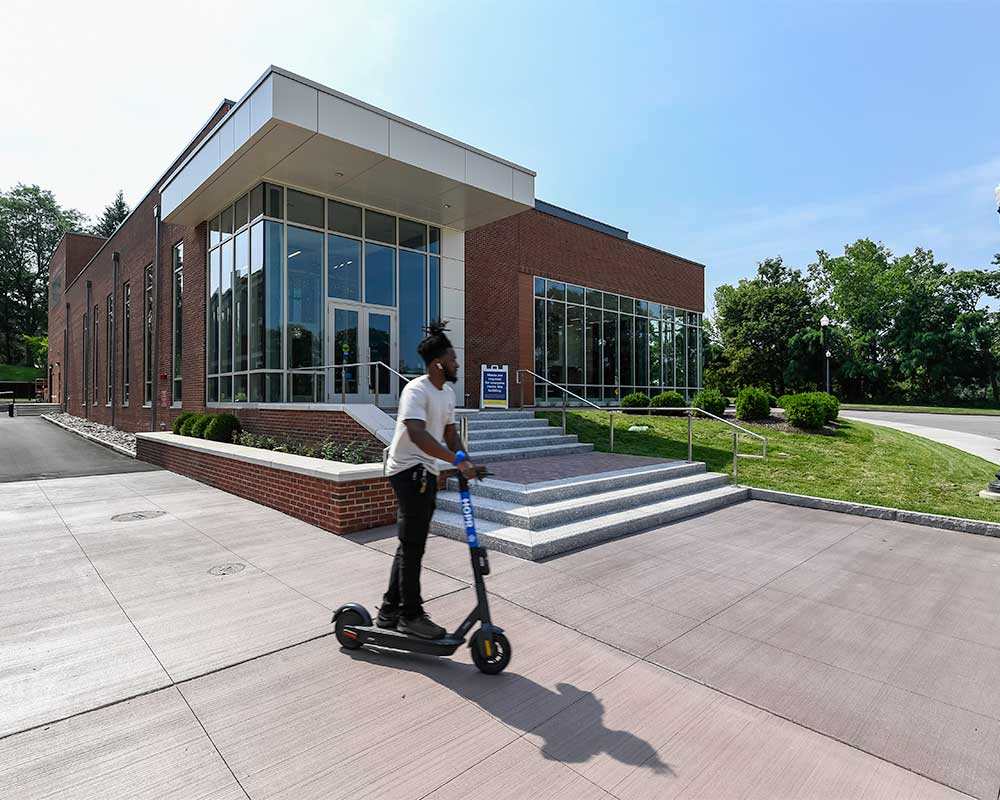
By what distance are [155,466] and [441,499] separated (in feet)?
30.5

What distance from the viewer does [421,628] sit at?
3.12 meters

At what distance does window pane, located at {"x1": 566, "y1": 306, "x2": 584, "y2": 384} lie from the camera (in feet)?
63.6

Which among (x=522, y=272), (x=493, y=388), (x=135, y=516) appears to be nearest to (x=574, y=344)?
(x=522, y=272)

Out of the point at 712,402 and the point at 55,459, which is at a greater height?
the point at 712,402

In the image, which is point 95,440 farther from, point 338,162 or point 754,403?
point 754,403

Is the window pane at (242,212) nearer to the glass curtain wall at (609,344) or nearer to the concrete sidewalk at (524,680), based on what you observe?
the concrete sidewalk at (524,680)

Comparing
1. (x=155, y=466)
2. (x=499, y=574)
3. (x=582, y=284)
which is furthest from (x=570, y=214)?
(x=499, y=574)

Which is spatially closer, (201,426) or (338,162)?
(338,162)

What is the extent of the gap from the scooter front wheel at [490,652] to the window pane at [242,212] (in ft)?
39.4

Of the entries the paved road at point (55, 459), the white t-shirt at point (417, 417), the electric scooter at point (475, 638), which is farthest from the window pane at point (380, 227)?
the electric scooter at point (475, 638)

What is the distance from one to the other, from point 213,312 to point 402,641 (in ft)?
44.1

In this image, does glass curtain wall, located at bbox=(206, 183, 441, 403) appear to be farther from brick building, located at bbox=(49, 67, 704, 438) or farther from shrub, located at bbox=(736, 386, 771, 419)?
shrub, located at bbox=(736, 386, 771, 419)

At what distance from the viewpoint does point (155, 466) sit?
41.5ft

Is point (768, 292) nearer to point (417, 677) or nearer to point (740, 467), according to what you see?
point (740, 467)
